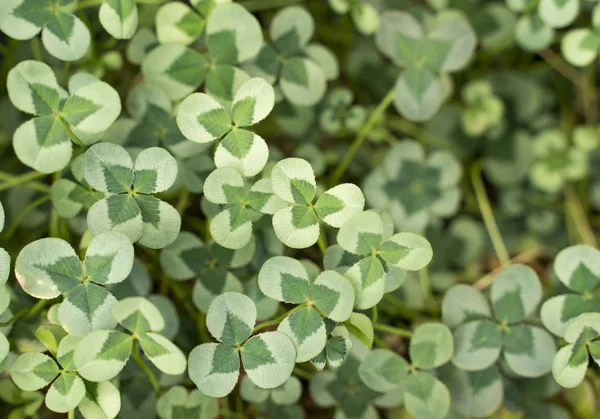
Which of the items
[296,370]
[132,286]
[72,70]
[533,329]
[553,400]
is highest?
[72,70]

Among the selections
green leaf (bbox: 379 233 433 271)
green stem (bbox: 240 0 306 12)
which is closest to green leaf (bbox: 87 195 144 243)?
green leaf (bbox: 379 233 433 271)

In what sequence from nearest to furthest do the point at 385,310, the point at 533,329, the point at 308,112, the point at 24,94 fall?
the point at 24,94 < the point at 533,329 < the point at 385,310 < the point at 308,112

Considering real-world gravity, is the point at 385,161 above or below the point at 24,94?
below

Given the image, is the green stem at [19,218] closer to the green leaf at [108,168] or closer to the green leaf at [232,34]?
the green leaf at [108,168]

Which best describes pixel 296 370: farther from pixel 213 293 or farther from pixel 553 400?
pixel 553 400

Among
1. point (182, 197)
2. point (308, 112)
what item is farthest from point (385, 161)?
point (182, 197)

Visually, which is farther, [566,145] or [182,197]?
[566,145]

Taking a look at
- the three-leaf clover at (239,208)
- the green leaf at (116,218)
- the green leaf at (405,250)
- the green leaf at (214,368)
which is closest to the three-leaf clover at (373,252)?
the green leaf at (405,250)
